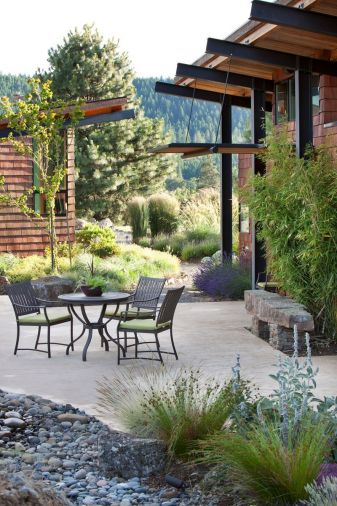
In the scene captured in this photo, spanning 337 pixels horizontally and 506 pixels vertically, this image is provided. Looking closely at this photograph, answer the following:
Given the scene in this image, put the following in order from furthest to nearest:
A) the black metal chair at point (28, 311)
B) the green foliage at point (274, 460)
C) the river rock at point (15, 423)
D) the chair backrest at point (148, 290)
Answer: the chair backrest at point (148, 290)
the black metal chair at point (28, 311)
the river rock at point (15, 423)
the green foliage at point (274, 460)

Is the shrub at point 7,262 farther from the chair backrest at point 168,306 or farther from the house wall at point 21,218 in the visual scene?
the chair backrest at point 168,306

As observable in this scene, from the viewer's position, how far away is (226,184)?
14352mm

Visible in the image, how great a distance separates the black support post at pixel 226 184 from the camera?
1424 centimetres

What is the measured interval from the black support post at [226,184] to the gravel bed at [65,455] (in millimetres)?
7976

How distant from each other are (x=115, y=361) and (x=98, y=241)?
30.9 feet

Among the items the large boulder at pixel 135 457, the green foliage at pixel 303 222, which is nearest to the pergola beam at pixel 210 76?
the green foliage at pixel 303 222

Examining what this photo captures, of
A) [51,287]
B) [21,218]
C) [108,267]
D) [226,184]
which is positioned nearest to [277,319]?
[51,287]

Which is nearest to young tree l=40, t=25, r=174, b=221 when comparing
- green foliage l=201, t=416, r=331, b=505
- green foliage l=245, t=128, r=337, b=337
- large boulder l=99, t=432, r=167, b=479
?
green foliage l=245, t=128, r=337, b=337

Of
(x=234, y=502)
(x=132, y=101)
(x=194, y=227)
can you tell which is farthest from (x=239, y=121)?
(x=234, y=502)

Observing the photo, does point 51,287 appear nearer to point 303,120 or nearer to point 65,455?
point 303,120

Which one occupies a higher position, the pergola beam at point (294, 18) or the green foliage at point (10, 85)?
the green foliage at point (10, 85)

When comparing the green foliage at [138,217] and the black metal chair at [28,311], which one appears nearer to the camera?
the black metal chair at [28,311]

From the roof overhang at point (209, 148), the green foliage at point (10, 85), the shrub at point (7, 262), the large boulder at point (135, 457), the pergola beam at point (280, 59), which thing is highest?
the green foliage at point (10, 85)

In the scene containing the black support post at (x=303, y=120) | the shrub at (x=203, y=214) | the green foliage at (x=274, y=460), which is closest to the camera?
the green foliage at (x=274, y=460)
